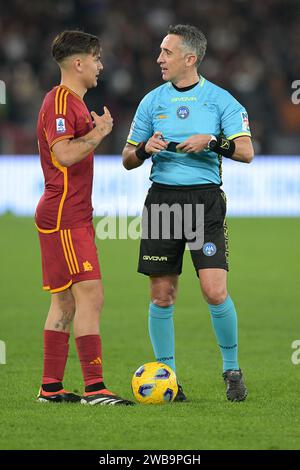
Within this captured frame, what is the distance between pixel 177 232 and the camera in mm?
6742

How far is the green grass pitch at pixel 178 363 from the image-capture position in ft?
17.8

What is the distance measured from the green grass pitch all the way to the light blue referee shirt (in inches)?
57.0

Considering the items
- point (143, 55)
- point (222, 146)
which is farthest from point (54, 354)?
point (143, 55)

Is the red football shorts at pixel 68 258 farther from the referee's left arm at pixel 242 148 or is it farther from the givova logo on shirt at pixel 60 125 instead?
the referee's left arm at pixel 242 148

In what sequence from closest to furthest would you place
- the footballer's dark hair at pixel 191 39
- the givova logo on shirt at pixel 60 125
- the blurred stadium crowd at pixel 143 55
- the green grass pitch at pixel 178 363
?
the green grass pitch at pixel 178 363 < the givova logo on shirt at pixel 60 125 < the footballer's dark hair at pixel 191 39 < the blurred stadium crowd at pixel 143 55

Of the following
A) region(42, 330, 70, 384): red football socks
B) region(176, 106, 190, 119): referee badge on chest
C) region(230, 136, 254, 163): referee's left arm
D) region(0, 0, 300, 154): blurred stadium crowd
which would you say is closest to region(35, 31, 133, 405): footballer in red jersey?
region(42, 330, 70, 384): red football socks

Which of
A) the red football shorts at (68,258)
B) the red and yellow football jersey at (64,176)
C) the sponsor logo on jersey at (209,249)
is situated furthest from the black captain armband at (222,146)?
the red football shorts at (68,258)

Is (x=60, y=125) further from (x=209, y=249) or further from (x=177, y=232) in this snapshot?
(x=209, y=249)

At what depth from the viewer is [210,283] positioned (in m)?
6.59

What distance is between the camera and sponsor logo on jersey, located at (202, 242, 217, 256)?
6.62 m

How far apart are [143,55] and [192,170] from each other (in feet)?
59.3

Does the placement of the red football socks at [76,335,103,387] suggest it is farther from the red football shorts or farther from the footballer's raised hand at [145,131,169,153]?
the footballer's raised hand at [145,131,169,153]

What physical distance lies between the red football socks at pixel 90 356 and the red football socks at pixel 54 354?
0.62 ft
